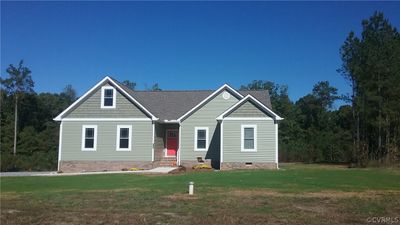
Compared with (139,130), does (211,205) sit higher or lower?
lower

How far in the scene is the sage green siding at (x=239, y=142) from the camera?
29.1m

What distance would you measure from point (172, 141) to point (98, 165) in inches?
235

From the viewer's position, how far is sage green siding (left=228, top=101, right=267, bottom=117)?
29288 mm

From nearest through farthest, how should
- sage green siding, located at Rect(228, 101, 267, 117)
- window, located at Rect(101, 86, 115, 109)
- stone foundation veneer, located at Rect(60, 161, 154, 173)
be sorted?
sage green siding, located at Rect(228, 101, 267, 117), stone foundation veneer, located at Rect(60, 161, 154, 173), window, located at Rect(101, 86, 115, 109)

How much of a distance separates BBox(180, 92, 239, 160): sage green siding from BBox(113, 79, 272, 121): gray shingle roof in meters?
1.76

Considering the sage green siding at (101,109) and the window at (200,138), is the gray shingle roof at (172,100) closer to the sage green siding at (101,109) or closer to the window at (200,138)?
the sage green siding at (101,109)

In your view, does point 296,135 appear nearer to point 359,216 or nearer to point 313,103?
point 313,103

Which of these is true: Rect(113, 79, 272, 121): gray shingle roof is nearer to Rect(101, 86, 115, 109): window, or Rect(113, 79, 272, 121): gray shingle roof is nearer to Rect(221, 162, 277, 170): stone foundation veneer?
Rect(101, 86, 115, 109): window

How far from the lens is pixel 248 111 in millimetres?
29359

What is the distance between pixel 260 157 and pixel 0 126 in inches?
1870

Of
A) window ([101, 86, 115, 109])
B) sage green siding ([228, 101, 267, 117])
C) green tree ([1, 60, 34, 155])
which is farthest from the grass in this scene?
green tree ([1, 60, 34, 155])

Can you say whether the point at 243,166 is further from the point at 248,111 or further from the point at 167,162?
the point at 167,162

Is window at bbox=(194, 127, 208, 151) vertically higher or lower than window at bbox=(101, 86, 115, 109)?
lower

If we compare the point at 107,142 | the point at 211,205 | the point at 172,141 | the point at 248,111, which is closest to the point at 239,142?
the point at 248,111
